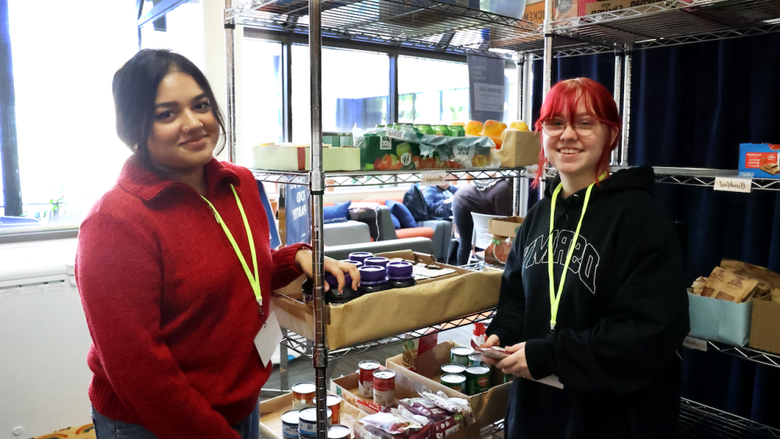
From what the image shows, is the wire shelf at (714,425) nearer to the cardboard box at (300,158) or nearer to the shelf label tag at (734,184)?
the shelf label tag at (734,184)

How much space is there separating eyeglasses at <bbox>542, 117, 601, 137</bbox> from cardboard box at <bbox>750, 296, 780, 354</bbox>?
2.31ft

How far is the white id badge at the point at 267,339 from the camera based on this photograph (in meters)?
1.26

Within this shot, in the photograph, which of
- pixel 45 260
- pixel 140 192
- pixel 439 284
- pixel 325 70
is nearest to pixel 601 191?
pixel 439 284

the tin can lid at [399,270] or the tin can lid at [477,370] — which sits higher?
the tin can lid at [399,270]

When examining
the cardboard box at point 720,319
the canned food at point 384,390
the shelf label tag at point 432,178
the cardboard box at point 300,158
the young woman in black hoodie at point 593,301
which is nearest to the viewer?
the young woman in black hoodie at point 593,301

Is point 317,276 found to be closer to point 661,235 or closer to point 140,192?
point 140,192

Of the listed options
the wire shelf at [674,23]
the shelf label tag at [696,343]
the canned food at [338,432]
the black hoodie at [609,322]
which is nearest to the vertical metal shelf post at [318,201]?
the canned food at [338,432]

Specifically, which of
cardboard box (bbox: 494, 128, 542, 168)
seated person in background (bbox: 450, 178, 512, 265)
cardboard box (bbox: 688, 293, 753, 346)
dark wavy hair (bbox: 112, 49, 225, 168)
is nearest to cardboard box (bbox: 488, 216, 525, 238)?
cardboard box (bbox: 494, 128, 542, 168)

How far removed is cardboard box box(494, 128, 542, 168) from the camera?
1.87 m

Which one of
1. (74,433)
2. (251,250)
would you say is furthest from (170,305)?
(74,433)

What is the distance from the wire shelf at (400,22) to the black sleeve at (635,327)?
826 mm

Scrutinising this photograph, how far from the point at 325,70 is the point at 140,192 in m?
6.12

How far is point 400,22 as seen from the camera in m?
1.80

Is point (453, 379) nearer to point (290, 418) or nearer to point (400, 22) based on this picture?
point (290, 418)
